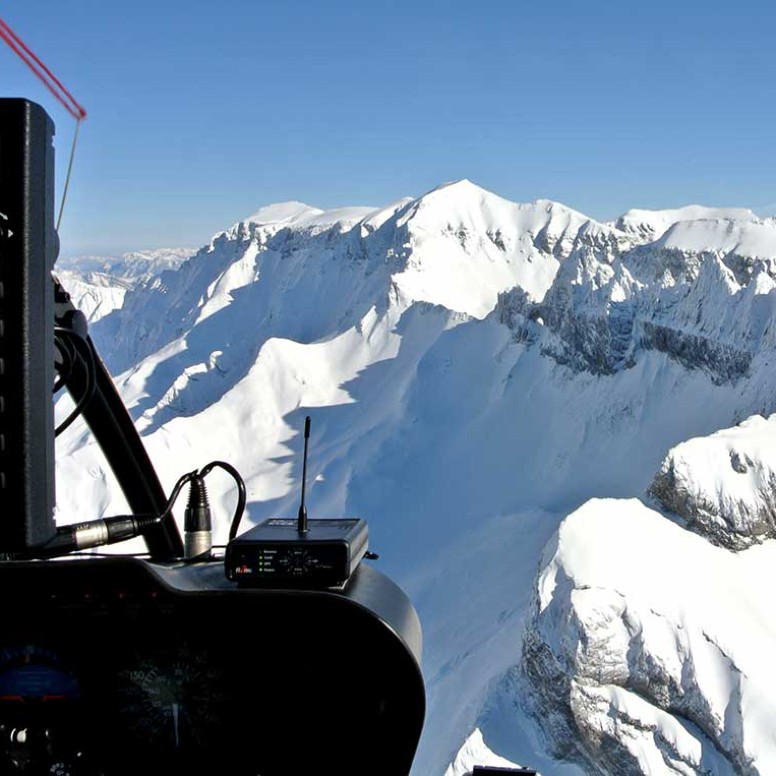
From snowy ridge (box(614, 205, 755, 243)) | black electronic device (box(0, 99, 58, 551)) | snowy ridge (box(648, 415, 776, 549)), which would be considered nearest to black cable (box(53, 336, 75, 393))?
black electronic device (box(0, 99, 58, 551))

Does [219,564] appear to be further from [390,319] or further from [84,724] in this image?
[390,319]

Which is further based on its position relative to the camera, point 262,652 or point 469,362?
point 469,362

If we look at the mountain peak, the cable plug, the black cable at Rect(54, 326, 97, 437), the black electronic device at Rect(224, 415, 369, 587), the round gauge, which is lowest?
→ the mountain peak

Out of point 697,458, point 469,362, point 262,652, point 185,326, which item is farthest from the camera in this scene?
point 185,326

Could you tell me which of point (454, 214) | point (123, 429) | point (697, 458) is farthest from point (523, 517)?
point (454, 214)

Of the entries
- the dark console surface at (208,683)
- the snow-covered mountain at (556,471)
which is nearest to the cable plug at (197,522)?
the dark console surface at (208,683)

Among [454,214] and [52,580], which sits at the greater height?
[52,580]

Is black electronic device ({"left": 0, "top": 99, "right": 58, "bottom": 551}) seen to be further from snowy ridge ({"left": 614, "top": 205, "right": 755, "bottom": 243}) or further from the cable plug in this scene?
snowy ridge ({"left": 614, "top": 205, "right": 755, "bottom": 243})
